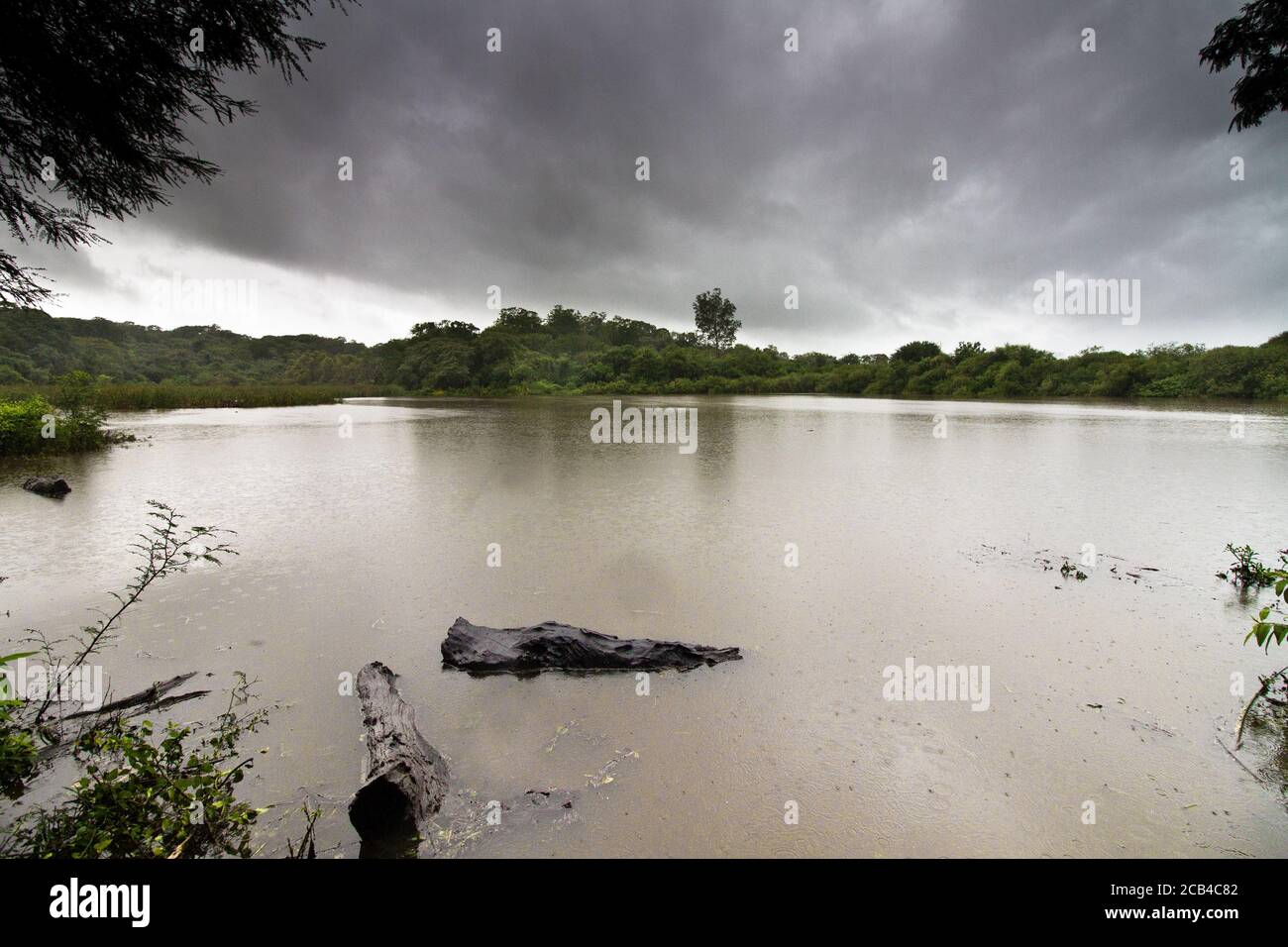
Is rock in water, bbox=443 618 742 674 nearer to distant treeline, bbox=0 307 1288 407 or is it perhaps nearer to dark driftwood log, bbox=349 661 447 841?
dark driftwood log, bbox=349 661 447 841

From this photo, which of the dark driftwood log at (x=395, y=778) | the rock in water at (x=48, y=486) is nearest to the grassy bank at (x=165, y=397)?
the rock in water at (x=48, y=486)

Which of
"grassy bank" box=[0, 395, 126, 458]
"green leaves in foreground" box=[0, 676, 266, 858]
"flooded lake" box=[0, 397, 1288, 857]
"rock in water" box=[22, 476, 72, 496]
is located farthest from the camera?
"grassy bank" box=[0, 395, 126, 458]

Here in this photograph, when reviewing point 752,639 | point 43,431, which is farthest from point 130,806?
point 43,431

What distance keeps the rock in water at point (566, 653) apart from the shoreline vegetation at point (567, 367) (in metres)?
18.6

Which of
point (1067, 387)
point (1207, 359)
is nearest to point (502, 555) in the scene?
point (1207, 359)

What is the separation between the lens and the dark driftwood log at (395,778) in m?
2.18

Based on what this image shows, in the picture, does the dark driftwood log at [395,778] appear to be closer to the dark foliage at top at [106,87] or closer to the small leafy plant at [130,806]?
the small leafy plant at [130,806]

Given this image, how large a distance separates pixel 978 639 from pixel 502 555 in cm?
455

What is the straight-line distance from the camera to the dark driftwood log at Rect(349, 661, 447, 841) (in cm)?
218

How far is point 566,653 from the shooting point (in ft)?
12.2

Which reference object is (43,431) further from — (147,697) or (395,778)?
(395,778)

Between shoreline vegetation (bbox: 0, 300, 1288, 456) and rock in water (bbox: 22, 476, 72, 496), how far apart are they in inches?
354

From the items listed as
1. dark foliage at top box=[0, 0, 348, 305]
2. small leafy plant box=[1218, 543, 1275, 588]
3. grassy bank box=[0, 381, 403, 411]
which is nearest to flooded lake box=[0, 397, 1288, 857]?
small leafy plant box=[1218, 543, 1275, 588]
